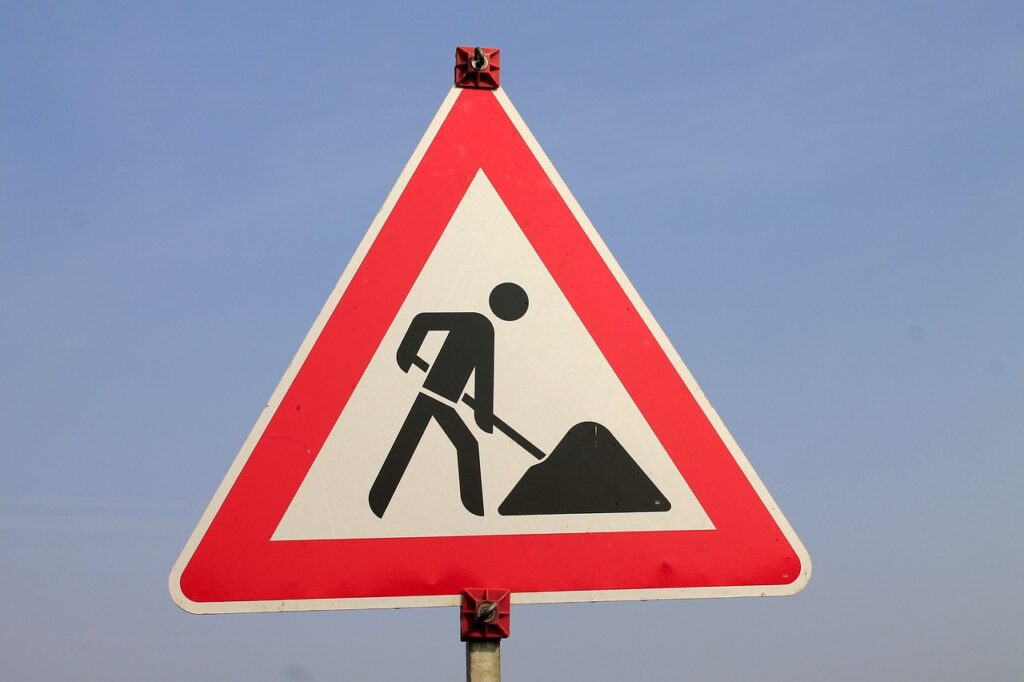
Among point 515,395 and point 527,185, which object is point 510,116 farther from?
point 515,395

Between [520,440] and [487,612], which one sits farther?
[520,440]

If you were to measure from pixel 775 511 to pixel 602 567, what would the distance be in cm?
36

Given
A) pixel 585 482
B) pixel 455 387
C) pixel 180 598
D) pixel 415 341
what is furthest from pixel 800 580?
pixel 180 598

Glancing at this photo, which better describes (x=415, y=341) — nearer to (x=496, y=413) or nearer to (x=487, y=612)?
(x=496, y=413)

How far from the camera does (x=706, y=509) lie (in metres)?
1.99

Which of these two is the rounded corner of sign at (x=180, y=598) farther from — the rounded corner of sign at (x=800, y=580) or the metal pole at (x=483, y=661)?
the rounded corner of sign at (x=800, y=580)

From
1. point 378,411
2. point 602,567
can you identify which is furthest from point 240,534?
point 602,567

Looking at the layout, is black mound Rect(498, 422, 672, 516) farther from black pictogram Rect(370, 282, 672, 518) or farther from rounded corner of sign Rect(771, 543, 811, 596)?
rounded corner of sign Rect(771, 543, 811, 596)

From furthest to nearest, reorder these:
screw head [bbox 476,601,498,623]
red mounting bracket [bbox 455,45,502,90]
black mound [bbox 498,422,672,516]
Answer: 1. red mounting bracket [bbox 455,45,502,90]
2. black mound [bbox 498,422,672,516]
3. screw head [bbox 476,601,498,623]

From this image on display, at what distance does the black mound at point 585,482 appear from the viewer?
192 cm

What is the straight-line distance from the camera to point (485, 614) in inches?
71.6

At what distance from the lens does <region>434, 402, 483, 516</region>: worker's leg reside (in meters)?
1.90

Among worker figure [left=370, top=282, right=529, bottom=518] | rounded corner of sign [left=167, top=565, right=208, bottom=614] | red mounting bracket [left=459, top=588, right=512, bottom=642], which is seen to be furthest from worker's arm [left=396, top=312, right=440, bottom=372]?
rounded corner of sign [left=167, top=565, right=208, bottom=614]

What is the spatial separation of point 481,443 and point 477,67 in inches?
30.2
